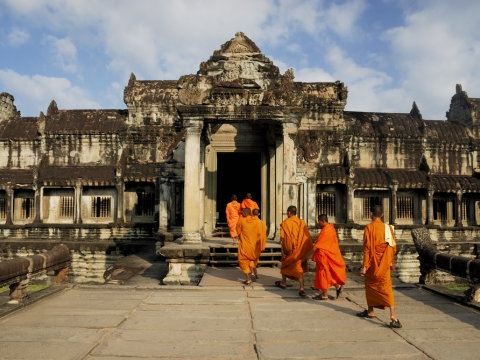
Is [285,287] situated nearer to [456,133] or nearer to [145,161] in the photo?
[145,161]

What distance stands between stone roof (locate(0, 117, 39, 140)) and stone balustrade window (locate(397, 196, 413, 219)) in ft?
63.7

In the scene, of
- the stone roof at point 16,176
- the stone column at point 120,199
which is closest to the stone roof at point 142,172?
the stone column at point 120,199

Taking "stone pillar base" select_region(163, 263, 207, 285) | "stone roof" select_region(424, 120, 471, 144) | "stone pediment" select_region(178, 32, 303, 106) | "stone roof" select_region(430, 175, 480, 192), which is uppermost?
"stone roof" select_region(424, 120, 471, 144)

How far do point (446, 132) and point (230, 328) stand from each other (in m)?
20.8

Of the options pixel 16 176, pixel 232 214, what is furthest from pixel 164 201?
pixel 16 176

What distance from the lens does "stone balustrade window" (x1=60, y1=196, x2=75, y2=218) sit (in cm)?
2072

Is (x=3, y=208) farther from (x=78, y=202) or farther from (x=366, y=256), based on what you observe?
(x=366, y=256)

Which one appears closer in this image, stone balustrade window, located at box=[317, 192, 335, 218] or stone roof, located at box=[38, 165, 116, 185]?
stone balustrade window, located at box=[317, 192, 335, 218]

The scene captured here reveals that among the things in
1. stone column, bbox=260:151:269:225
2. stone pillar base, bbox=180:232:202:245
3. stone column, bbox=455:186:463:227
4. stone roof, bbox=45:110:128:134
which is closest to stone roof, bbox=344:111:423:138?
stone column, bbox=455:186:463:227

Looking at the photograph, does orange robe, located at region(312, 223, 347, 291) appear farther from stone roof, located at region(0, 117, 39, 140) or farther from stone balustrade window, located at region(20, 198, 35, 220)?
stone roof, located at region(0, 117, 39, 140)

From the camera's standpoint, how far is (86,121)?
71.2ft

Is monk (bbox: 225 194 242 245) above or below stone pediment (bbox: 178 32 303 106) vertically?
below

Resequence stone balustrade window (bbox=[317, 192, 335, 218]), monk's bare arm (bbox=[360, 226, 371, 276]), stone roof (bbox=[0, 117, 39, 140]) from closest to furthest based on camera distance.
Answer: monk's bare arm (bbox=[360, 226, 371, 276]) < stone balustrade window (bbox=[317, 192, 335, 218]) < stone roof (bbox=[0, 117, 39, 140])

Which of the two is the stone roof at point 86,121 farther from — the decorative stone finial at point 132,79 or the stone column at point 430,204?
the stone column at point 430,204
